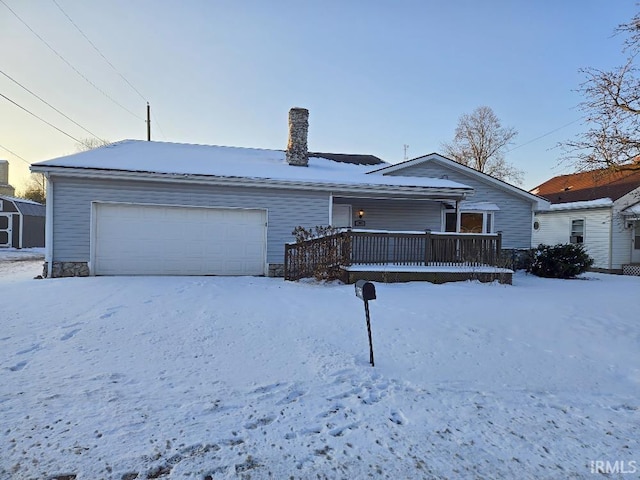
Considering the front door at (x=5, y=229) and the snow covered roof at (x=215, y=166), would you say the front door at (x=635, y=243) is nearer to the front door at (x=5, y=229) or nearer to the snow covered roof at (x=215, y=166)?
the snow covered roof at (x=215, y=166)

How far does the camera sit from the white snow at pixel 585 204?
51.0ft

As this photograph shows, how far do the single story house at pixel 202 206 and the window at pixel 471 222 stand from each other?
0.37 meters

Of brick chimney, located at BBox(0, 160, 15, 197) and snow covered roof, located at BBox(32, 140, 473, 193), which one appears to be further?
brick chimney, located at BBox(0, 160, 15, 197)

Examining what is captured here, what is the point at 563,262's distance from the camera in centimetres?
1241

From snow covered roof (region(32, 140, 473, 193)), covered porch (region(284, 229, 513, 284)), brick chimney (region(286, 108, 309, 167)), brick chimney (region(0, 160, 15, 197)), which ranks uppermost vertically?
brick chimney (region(0, 160, 15, 197))

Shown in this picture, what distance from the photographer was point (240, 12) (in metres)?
11.1

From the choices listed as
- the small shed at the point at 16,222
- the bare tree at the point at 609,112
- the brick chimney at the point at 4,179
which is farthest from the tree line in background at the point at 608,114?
the brick chimney at the point at 4,179

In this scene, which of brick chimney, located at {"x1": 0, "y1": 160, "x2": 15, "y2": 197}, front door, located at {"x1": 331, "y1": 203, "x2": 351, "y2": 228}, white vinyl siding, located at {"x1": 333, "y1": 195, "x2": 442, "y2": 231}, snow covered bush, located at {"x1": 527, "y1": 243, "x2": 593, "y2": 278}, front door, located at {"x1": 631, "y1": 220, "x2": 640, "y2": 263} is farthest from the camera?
brick chimney, located at {"x1": 0, "y1": 160, "x2": 15, "y2": 197}

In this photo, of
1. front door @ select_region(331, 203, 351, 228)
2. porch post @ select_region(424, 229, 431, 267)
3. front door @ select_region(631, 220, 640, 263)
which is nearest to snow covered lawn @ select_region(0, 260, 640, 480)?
porch post @ select_region(424, 229, 431, 267)

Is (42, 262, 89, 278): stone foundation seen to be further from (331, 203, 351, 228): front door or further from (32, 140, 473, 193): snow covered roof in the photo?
(331, 203, 351, 228): front door

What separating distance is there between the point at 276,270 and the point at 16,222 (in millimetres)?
24510

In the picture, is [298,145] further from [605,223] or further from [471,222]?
[605,223]

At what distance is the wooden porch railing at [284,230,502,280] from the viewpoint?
9.23 meters

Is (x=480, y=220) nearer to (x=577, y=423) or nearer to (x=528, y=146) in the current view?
(x=577, y=423)
